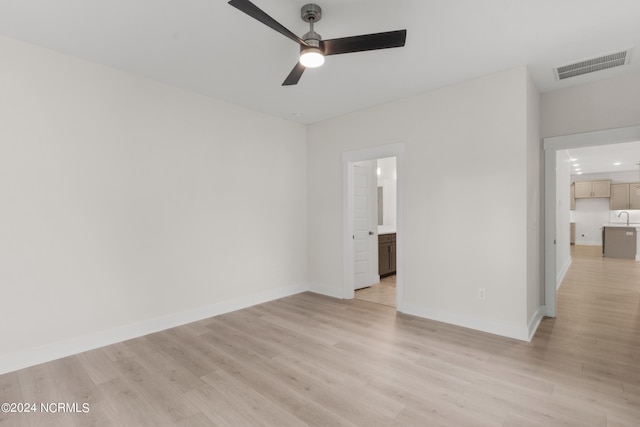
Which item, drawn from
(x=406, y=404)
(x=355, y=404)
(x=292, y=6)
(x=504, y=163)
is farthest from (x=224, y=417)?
(x=504, y=163)

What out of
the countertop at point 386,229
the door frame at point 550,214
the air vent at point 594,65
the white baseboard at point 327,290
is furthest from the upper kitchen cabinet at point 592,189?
the white baseboard at point 327,290

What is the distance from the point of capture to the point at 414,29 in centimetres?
251

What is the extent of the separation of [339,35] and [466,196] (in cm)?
225

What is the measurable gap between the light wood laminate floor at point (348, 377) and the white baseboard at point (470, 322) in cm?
11

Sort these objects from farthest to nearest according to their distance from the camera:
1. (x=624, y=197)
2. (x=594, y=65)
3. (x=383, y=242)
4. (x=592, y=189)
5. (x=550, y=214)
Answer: (x=592, y=189), (x=624, y=197), (x=383, y=242), (x=550, y=214), (x=594, y=65)

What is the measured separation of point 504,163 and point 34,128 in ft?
15.2

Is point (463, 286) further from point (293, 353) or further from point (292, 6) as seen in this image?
point (292, 6)

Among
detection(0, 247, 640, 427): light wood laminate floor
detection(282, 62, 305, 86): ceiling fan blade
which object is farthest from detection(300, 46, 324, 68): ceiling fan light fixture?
detection(0, 247, 640, 427): light wood laminate floor

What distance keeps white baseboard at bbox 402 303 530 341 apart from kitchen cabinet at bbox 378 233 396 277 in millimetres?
2036

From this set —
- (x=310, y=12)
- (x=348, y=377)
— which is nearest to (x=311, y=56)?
(x=310, y=12)

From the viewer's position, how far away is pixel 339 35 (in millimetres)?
2590

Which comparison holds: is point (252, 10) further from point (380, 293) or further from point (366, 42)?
point (380, 293)

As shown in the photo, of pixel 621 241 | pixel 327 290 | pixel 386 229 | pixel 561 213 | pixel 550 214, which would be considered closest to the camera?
pixel 550 214

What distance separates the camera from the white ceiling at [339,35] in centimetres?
225
